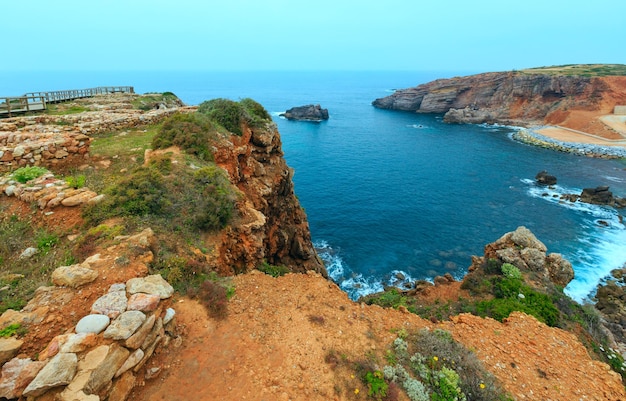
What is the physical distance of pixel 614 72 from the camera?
355ft

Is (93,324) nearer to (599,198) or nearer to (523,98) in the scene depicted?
(599,198)

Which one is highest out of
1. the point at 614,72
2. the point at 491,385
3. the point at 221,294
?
the point at 614,72

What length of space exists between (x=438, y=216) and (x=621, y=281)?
64.1 ft

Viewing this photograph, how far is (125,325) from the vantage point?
7547 millimetres

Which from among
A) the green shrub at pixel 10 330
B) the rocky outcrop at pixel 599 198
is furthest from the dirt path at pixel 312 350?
the rocky outcrop at pixel 599 198

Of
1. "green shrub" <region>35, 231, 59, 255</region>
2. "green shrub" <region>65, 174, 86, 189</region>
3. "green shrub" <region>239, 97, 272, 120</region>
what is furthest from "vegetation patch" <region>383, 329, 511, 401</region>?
"green shrub" <region>239, 97, 272, 120</region>

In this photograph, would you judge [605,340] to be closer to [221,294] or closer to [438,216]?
[221,294]

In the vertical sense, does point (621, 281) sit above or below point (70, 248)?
below

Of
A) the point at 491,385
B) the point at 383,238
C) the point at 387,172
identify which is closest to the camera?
the point at 491,385

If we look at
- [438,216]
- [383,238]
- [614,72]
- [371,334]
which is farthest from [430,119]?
[371,334]

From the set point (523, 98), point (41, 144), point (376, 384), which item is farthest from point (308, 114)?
point (376, 384)

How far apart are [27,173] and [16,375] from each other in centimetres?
1198

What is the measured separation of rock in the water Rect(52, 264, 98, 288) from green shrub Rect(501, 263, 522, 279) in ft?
73.0

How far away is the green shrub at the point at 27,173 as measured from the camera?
14.1 m
